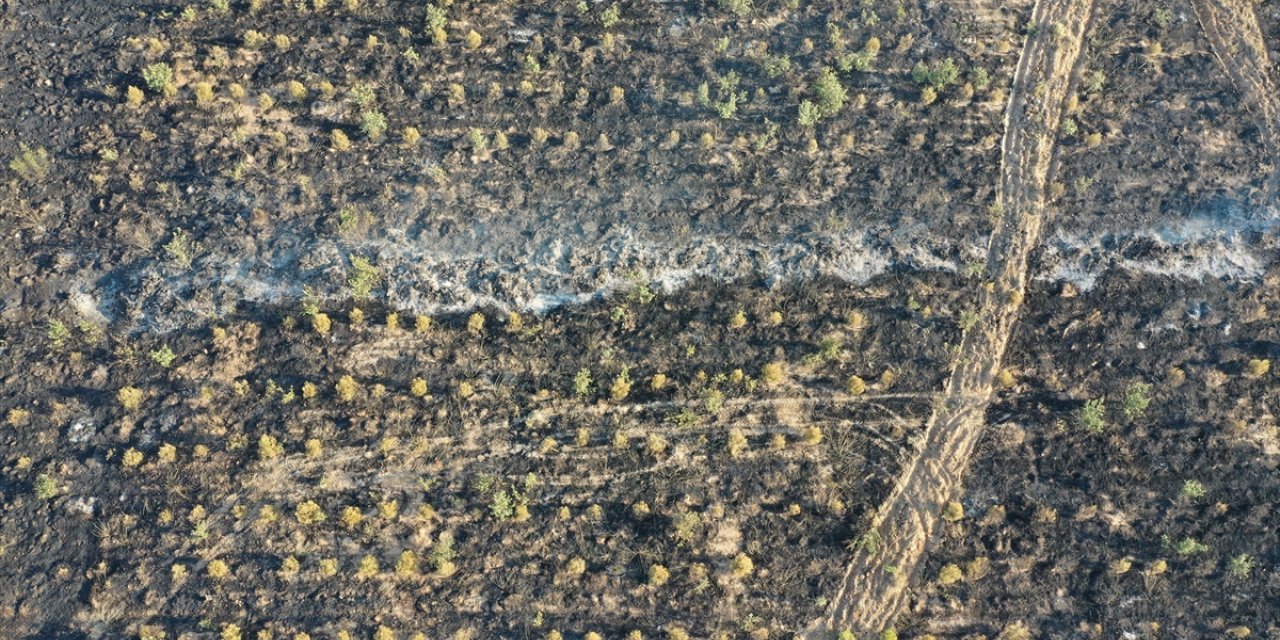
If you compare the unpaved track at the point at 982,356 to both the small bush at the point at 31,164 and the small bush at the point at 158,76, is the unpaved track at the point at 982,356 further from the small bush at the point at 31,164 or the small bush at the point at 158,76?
the small bush at the point at 31,164

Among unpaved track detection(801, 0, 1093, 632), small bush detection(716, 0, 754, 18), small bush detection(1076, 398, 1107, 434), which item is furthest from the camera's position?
small bush detection(716, 0, 754, 18)

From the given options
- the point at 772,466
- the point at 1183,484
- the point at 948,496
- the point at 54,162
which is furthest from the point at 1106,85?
the point at 54,162

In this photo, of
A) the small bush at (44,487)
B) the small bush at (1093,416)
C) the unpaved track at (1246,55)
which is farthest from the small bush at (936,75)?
the small bush at (44,487)

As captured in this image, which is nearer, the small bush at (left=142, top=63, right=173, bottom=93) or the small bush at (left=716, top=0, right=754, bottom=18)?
the small bush at (left=142, top=63, right=173, bottom=93)

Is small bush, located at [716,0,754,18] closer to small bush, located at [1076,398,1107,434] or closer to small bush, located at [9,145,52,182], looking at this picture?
small bush, located at [1076,398,1107,434]

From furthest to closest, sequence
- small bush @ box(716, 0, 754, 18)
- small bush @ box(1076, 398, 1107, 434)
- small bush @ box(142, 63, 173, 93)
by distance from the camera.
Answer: small bush @ box(716, 0, 754, 18) → small bush @ box(142, 63, 173, 93) → small bush @ box(1076, 398, 1107, 434)

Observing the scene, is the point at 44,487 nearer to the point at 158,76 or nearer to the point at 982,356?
the point at 158,76

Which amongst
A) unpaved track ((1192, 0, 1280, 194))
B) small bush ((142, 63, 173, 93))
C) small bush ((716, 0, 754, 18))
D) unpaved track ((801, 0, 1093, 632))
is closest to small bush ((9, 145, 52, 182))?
small bush ((142, 63, 173, 93))
